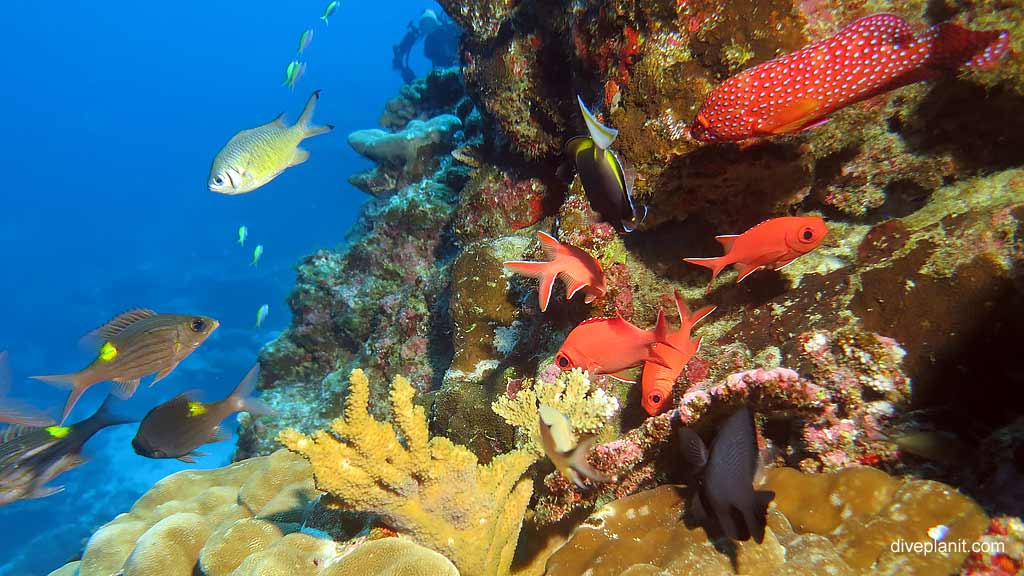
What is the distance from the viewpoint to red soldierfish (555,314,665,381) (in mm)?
2438

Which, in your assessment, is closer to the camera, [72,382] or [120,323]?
[72,382]

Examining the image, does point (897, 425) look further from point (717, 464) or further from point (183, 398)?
point (183, 398)

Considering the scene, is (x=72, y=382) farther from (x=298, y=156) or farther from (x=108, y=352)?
(x=298, y=156)

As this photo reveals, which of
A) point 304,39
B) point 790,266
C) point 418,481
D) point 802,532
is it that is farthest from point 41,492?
point 304,39

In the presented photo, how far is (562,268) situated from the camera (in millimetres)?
2812

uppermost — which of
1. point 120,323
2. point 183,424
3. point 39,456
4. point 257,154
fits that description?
point 257,154

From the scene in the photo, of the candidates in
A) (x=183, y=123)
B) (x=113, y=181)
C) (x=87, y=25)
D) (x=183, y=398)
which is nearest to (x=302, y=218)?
(x=113, y=181)

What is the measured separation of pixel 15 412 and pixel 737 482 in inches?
201

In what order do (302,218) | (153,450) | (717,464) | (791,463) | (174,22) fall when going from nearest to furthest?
(717,464) → (791,463) → (153,450) → (302,218) → (174,22)

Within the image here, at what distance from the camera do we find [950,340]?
214 cm

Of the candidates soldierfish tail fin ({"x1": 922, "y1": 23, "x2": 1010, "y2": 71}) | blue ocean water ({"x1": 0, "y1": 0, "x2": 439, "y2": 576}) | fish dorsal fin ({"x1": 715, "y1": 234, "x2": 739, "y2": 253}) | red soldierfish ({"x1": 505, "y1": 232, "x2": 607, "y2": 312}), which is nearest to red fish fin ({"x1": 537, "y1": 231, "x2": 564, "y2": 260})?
red soldierfish ({"x1": 505, "y1": 232, "x2": 607, "y2": 312})

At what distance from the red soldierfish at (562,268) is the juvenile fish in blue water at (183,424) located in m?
3.08

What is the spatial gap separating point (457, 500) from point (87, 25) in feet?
461

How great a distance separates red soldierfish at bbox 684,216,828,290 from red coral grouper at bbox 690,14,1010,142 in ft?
1.60
